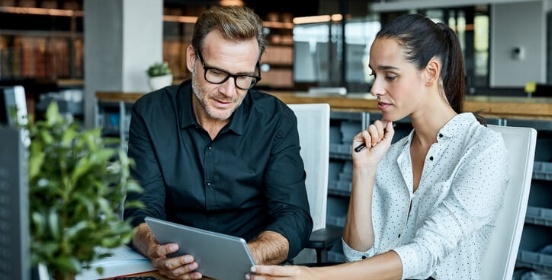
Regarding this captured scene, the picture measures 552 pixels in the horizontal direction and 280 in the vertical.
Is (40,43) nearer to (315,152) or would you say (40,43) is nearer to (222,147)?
(315,152)

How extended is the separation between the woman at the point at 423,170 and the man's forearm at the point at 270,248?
0.72 ft

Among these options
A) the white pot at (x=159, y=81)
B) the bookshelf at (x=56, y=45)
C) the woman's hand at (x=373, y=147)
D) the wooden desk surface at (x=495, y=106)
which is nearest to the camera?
the woman's hand at (x=373, y=147)

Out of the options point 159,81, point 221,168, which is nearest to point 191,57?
point 221,168

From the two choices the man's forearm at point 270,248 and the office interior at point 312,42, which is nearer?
the man's forearm at point 270,248

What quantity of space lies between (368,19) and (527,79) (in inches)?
90.3

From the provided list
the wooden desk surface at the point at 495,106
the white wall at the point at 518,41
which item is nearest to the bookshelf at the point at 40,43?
the white wall at the point at 518,41

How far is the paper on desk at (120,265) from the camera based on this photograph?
1.70 m

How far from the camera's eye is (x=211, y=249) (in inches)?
60.8

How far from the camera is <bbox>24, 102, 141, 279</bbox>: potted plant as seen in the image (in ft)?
2.98

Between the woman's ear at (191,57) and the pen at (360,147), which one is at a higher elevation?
the woman's ear at (191,57)

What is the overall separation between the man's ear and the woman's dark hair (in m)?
0.01

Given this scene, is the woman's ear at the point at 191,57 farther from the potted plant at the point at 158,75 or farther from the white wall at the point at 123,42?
the white wall at the point at 123,42

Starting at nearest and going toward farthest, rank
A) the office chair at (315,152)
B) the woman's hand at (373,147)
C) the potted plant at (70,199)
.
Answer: the potted plant at (70,199), the woman's hand at (373,147), the office chair at (315,152)

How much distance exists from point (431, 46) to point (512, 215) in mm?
471
